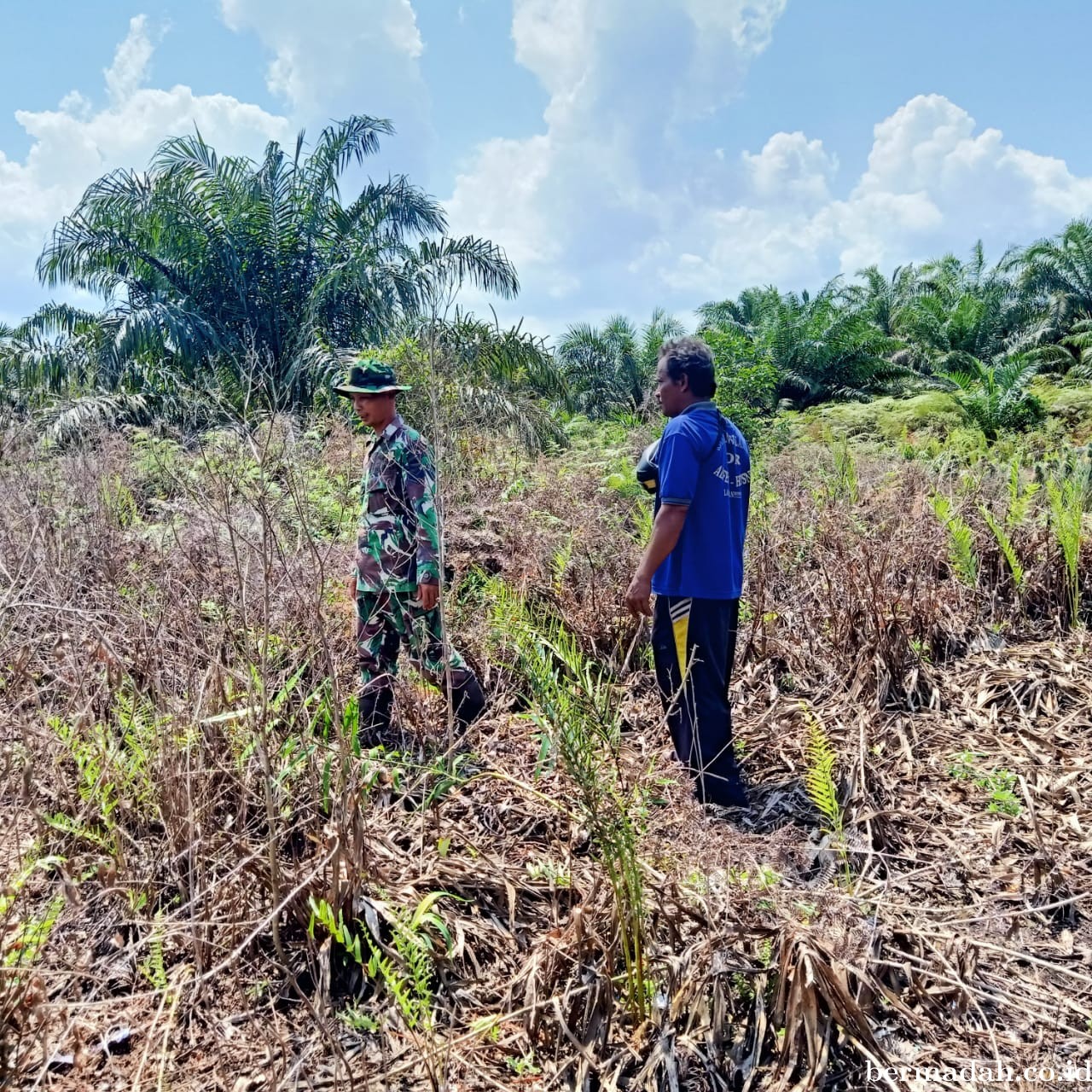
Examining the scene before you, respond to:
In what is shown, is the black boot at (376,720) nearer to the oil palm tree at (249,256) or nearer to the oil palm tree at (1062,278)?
the oil palm tree at (249,256)

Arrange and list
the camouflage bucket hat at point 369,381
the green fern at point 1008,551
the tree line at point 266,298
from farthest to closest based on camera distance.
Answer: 1. the tree line at point 266,298
2. the green fern at point 1008,551
3. the camouflage bucket hat at point 369,381

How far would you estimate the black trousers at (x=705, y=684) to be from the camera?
2676 mm

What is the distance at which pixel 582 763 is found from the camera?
1.74m

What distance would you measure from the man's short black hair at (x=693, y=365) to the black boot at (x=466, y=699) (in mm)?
1397

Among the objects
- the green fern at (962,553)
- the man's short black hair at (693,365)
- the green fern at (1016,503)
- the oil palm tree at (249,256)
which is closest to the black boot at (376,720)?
the man's short black hair at (693,365)

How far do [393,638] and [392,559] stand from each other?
336 millimetres

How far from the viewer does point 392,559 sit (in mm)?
3062

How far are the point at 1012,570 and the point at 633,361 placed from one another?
17.9 metres

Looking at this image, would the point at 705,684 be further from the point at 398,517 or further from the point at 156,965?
the point at 156,965

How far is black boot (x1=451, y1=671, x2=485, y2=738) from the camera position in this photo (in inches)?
120

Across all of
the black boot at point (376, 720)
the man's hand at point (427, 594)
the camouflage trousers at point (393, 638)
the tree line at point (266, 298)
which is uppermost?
the tree line at point (266, 298)

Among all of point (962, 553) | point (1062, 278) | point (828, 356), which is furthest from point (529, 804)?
point (1062, 278)

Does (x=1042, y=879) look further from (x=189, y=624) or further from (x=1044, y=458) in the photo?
(x=1044, y=458)

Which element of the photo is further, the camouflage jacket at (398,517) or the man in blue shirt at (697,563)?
the camouflage jacket at (398,517)
